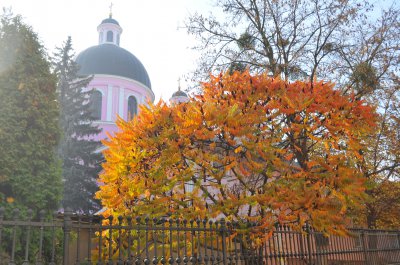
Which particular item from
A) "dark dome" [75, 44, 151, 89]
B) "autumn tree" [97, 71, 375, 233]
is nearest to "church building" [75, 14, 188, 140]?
"dark dome" [75, 44, 151, 89]

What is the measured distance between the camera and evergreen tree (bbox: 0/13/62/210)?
1049 centimetres

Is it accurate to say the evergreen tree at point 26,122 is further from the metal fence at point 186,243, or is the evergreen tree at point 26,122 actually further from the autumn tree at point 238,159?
the autumn tree at point 238,159

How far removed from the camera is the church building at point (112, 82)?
3139cm

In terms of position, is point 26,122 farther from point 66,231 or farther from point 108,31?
point 108,31

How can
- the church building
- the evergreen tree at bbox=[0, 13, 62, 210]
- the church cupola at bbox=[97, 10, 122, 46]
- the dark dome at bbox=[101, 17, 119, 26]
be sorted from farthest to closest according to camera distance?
the dark dome at bbox=[101, 17, 119, 26], the church cupola at bbox=[97, 10, 122, 46], the church building, the evergreen tree at bbox=[0, 13, 62, 210]

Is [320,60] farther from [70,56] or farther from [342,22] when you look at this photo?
[70,56]

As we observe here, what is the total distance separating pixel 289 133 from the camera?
745 centimetres

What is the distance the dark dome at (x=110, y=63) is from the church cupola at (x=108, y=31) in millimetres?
3859

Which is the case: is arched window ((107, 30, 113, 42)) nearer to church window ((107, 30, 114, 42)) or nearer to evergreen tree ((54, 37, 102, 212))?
church window ((107, 30, 114, 42))

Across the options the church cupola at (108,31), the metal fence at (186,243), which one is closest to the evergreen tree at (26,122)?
the metal fence at (186,243)

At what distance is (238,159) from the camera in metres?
6.98

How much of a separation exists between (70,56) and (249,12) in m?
16.8

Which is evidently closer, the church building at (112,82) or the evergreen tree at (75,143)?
the evergreen tree at (75,143)

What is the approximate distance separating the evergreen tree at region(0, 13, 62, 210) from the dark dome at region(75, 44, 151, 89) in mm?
19207
